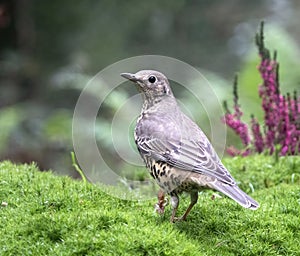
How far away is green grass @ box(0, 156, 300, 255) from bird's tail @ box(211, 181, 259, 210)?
0.49 meters

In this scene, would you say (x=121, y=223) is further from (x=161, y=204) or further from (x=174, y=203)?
(x=161, y=204)

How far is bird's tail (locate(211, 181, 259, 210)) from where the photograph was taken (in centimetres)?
527

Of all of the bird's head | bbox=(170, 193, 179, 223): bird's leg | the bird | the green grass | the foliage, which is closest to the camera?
the green grass

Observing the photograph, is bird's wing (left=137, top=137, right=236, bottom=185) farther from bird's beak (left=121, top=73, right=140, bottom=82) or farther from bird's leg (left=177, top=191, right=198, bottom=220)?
bird's beak (left=121, top=73, right=140, bottom=82)

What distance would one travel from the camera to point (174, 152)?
580cm

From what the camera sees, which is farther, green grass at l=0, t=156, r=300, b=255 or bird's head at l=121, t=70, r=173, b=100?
bird's head at l=121, t=70, r=173, b=100

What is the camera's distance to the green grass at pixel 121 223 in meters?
5.24

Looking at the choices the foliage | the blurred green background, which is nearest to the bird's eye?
the foliage

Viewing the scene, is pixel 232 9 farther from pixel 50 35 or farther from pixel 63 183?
pixel 63 183

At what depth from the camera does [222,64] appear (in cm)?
1532

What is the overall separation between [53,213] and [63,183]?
963mm

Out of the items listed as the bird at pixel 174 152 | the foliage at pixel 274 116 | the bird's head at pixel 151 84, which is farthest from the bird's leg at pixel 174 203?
the foliage at pixel 274 116

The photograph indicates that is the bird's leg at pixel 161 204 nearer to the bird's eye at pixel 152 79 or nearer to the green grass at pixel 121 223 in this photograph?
the green grass at pixel 121 223

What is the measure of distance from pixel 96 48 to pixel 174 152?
862cm
